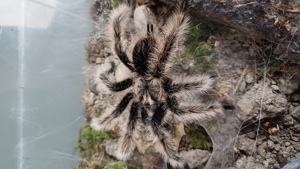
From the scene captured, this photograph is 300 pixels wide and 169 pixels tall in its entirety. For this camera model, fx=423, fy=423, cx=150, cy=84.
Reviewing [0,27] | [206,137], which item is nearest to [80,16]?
[0,27]

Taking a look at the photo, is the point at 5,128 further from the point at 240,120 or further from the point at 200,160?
the point at 240,120

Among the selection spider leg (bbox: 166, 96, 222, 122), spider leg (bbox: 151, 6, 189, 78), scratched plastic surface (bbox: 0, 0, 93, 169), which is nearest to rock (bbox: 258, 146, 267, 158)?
spider leg (bbox: 166, 96, 222, 122)

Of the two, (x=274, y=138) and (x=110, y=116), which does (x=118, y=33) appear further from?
(x=274, y=138)

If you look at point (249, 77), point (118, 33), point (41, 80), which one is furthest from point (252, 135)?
point (41, 80)

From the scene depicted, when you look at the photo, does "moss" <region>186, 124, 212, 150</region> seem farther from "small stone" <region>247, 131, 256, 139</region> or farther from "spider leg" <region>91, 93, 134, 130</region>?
"spider leg" <region>91, 93, 134, 130</region>

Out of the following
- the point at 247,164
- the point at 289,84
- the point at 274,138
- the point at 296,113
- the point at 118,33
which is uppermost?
the point at 118,33

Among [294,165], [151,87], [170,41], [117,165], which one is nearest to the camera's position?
[294,165]

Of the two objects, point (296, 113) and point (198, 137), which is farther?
point (198, 137)

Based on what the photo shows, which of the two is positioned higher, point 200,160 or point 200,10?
point 200,10
